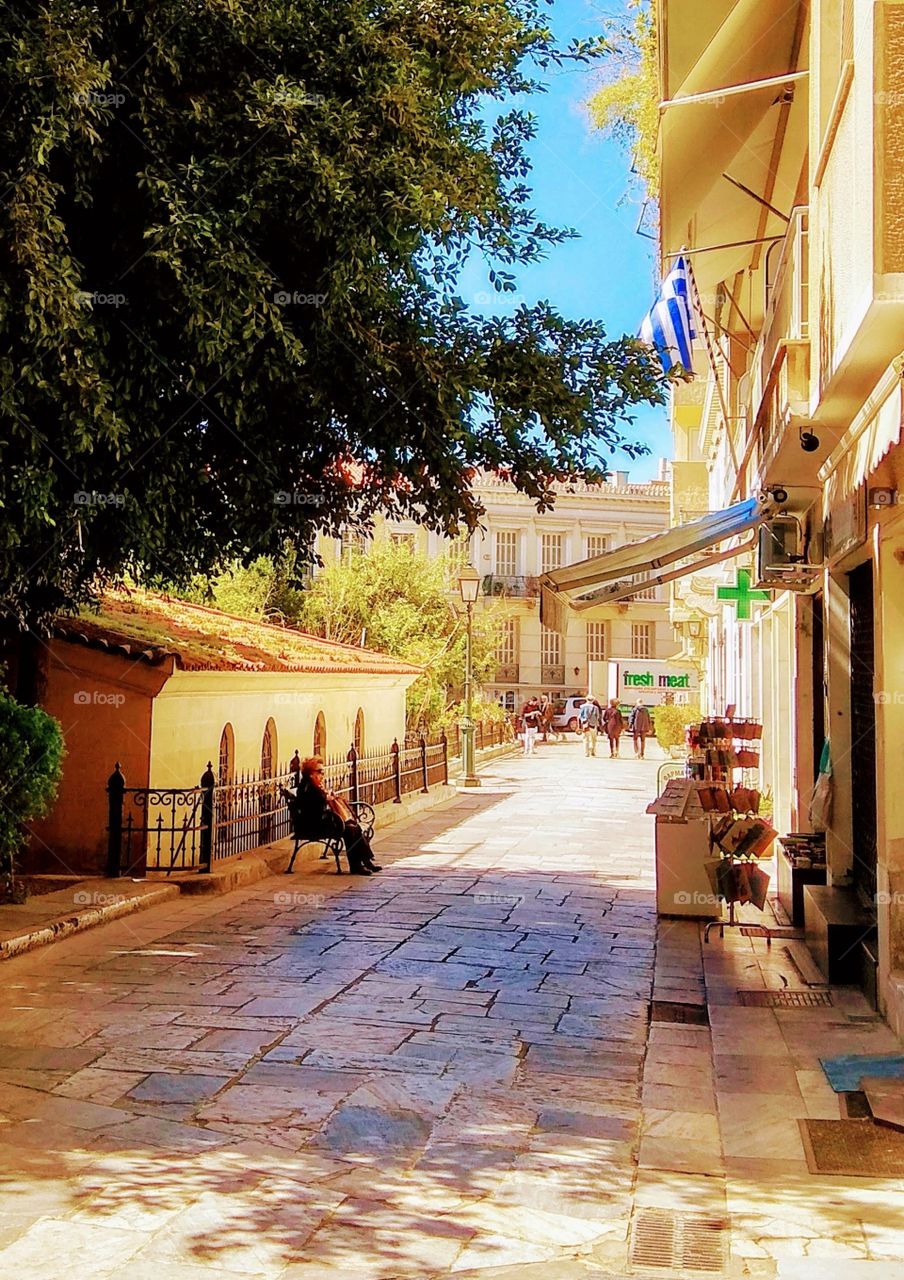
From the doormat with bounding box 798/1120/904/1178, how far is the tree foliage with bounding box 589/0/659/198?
1273cm

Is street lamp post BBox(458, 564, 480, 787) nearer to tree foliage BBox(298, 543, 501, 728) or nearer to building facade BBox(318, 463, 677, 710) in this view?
tree foliage BBox(298, 543, 501, 728)

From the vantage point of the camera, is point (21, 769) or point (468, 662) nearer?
point (21, 769)

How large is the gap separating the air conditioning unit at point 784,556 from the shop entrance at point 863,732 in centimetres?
83

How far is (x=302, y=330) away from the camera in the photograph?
25.1 feet

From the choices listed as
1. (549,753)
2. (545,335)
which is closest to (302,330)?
(545,335)

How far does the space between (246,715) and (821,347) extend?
1001 centimetres

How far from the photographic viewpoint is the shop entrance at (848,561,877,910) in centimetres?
855

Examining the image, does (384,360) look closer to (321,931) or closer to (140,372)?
(140,372)

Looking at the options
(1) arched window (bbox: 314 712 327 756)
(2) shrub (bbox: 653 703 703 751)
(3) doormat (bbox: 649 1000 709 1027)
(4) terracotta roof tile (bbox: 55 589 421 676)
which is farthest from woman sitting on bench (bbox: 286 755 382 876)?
(2) shrub (bbox: 653 703 703 751)

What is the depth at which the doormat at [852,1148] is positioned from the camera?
5090 mm

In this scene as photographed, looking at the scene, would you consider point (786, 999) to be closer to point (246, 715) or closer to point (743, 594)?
point (743, 594)

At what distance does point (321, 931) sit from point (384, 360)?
4916 millimetres

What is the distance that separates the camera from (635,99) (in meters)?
16.5

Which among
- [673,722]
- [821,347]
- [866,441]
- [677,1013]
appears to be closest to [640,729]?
[673,722]
